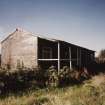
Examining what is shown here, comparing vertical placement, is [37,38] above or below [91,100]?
above

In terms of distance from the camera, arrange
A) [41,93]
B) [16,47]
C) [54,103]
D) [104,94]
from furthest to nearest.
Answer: [16,47] → [41,93] → [104,94] → [54,103]

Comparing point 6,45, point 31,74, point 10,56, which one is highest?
point 6,45

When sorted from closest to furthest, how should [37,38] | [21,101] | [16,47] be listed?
[21,101], [37,38], [16,47]

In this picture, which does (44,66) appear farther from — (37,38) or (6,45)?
(6,45)

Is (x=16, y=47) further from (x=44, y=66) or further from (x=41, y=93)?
(x=41, y=93)

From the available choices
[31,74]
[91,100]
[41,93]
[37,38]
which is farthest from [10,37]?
[91,100]

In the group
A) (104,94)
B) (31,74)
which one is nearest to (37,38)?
(31,74)

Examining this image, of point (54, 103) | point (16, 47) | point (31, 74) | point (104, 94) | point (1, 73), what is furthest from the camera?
point (16, 47)

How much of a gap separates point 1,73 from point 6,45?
10182 millimetres

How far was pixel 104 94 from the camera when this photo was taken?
384 inches

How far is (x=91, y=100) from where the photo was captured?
337 inches

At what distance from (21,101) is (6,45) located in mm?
13914

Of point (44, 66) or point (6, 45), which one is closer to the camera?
point (44, 66)

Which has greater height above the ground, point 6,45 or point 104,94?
point 6,45
